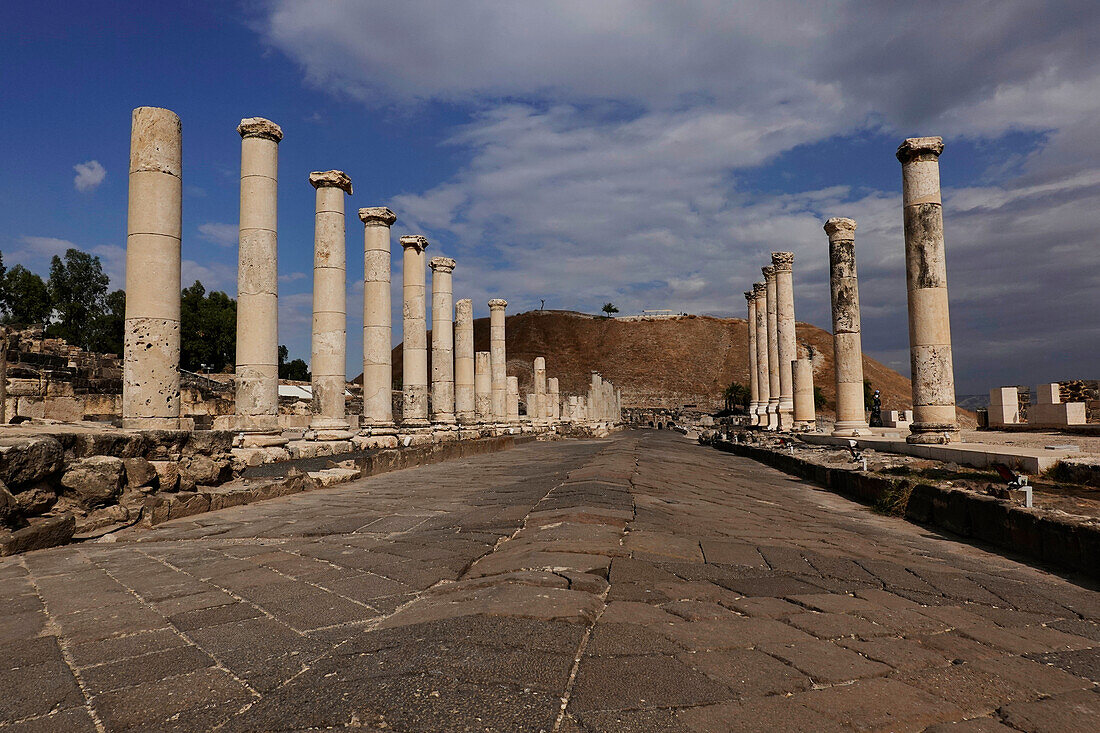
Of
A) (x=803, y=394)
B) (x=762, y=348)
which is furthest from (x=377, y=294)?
(x=762, y=348)

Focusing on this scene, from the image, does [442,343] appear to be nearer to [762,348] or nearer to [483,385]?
[483,385]

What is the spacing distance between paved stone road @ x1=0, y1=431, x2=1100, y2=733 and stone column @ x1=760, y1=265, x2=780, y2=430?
22.0 m

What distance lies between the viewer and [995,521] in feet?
19.7

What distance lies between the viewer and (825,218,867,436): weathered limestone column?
1739 centimetres

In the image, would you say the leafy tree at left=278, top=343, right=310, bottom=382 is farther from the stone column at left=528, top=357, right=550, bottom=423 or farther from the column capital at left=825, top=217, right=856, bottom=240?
the column capital at left=825, top=217, right=856, bottom=240

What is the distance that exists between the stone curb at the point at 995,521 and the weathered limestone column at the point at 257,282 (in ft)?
32.4

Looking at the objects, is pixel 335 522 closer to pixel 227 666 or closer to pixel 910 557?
pixel 227 666

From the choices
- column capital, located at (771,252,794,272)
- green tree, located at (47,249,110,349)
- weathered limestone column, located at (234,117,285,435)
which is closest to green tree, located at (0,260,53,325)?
green tree, located at (47,249,110,349)

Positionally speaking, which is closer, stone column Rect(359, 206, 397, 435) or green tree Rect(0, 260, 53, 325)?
stone column Rect(359, 206, 397, 435)

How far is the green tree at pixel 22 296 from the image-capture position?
41.9 m

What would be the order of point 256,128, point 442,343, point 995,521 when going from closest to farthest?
point 995,521, point 256,128, point 442,343

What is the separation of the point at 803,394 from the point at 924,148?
11.8 m

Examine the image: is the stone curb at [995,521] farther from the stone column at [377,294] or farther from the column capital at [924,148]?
the stone column at [377,294]

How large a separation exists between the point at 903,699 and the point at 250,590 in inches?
130
